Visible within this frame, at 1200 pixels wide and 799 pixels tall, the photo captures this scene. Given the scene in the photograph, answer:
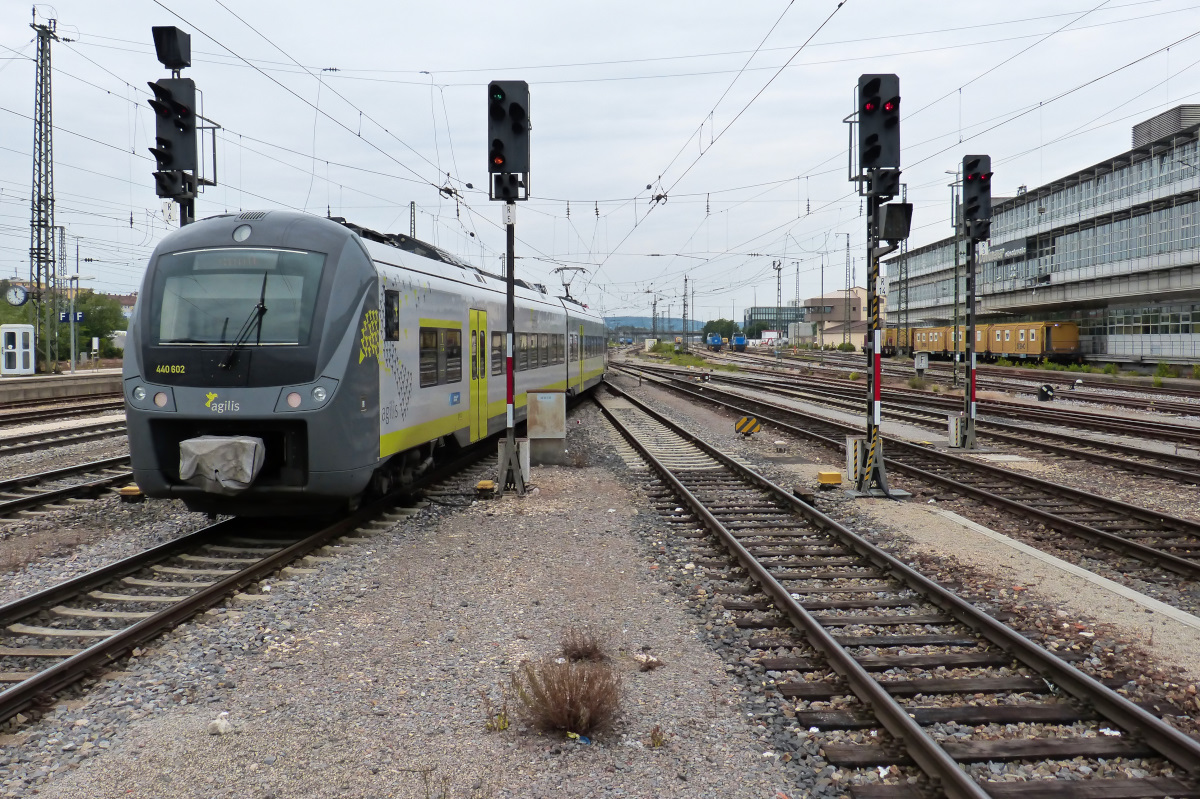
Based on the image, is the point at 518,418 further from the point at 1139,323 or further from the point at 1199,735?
the point at 1139,323

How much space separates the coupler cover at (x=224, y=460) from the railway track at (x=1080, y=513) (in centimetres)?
801

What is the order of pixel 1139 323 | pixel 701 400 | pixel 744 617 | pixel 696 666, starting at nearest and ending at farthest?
pixel 696 666
pixel 744 617
pixel 701 400
pixel 1139 323

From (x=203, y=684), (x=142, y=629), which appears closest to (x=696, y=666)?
(x=203, y=684)

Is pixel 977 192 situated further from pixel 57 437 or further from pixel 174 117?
pixel 57 437

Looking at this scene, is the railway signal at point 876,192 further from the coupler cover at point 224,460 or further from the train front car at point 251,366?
the coupler cover at point 224,460

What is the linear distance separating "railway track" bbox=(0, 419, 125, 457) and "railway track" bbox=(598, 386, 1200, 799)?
13.2 metres

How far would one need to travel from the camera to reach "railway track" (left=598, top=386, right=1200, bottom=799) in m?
3.88

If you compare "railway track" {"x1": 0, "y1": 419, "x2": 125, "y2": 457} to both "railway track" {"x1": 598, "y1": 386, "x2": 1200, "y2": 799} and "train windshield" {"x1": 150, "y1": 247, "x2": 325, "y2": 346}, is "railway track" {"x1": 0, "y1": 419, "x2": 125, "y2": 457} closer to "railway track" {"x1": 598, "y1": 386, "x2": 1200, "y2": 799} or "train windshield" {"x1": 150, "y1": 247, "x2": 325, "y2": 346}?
"train windshield" {"x1": 150, "y1": 247, "x2": 325, "y2": 346}

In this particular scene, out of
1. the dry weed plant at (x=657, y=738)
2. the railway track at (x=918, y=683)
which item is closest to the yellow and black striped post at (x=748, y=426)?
the railway track at (x=918, y=683)

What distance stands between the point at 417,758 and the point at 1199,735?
3978 mm

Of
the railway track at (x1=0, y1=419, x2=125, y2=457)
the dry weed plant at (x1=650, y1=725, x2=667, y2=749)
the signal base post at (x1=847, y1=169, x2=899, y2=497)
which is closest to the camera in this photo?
the dry weed plant at (x1=650, y1=725, x2=667, y2=749)

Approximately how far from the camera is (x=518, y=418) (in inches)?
656

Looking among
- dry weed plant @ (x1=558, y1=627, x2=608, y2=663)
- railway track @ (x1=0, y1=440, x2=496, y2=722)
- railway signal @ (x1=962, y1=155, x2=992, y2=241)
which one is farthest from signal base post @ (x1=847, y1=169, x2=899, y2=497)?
dry weed plant @ (x1=558, y1=627, x2=608, y2=663)

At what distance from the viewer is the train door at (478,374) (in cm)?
1253
